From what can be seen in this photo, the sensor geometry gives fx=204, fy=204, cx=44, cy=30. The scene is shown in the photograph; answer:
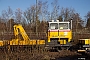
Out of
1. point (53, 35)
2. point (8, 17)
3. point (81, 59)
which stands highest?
point (8, 17)

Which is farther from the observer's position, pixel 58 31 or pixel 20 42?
pixel 58 31

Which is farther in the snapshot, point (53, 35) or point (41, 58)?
point (53, 35)

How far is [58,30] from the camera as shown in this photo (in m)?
20.9

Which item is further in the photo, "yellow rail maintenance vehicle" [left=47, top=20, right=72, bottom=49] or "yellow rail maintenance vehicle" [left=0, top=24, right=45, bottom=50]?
"yellow rail maintenance vehicle" [left=47, top=20, right=72, bottom=49]

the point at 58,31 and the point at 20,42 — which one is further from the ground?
the point at 58,31

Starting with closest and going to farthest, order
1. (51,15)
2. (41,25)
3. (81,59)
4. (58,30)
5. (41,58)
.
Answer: (41,58)
(81,59)
(58,30)
(41,25)
(51,15)

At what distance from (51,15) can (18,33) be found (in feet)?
110

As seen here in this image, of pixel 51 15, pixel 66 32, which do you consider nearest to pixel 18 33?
pixel 66 32

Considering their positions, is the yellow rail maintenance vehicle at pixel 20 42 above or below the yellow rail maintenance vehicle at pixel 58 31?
below

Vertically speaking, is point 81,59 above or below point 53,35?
below

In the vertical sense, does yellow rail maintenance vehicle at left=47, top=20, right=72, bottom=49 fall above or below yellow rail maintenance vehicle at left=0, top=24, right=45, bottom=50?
above

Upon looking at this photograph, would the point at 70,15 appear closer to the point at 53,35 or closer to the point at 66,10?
the point at 66,10

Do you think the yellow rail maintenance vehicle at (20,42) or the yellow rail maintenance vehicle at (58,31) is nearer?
the yellow rail maintenance vehicle at (20,42)

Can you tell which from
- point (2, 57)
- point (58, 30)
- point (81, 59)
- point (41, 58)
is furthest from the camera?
point (58, 30)
